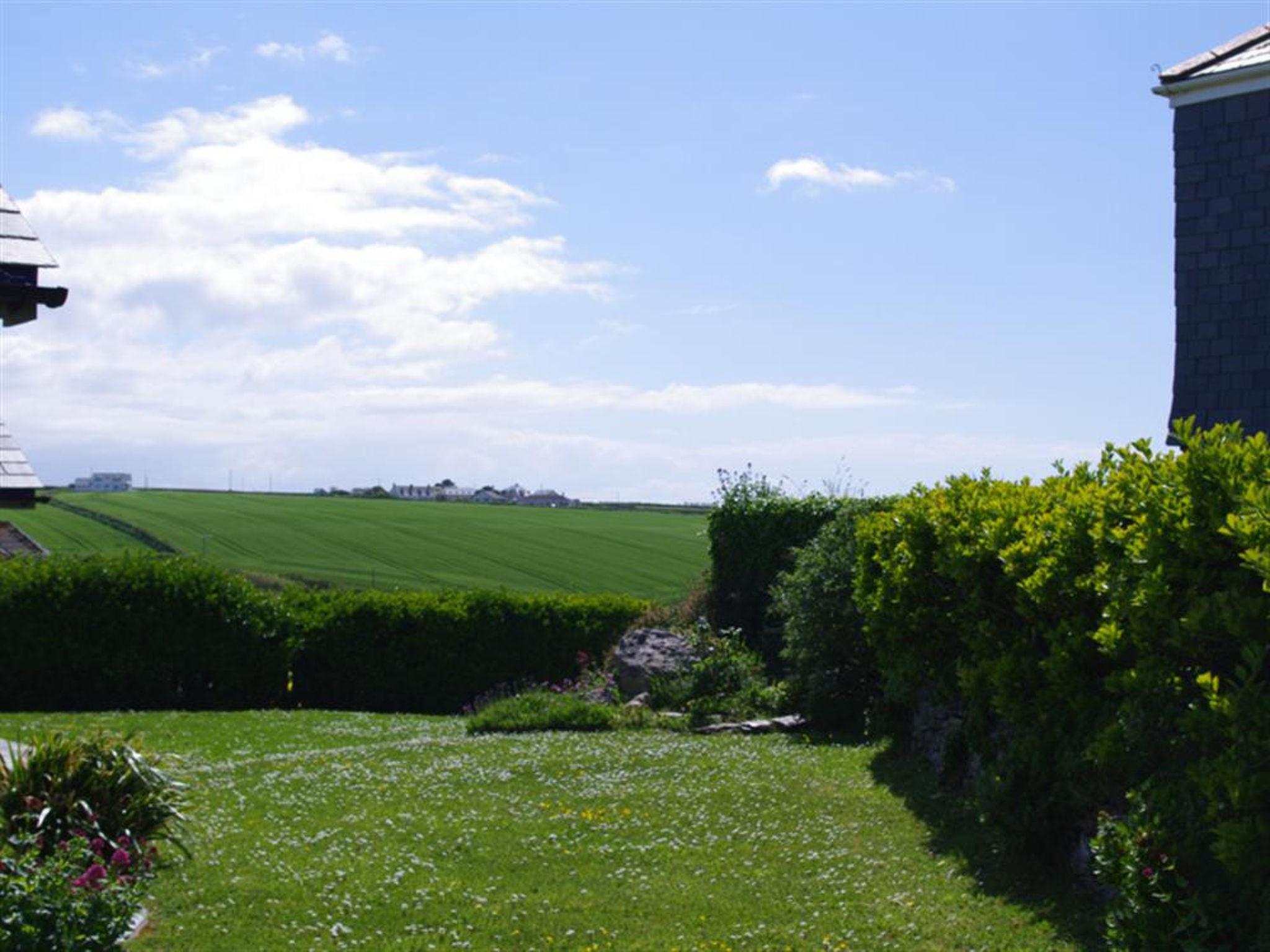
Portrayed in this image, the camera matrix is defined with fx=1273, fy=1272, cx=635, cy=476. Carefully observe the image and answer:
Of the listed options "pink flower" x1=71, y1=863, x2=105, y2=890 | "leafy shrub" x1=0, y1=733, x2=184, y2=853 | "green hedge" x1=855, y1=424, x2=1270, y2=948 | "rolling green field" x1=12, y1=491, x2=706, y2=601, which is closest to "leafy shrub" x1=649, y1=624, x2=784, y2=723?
"green hedge" x1=855, y1=424, x2=1270, y2=948

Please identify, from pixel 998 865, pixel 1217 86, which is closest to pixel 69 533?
pixel 1217 86

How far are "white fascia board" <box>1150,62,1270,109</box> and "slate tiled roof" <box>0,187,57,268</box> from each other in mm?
14070

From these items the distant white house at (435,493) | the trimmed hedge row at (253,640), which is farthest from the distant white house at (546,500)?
the trimmed hedge row at (253,640)

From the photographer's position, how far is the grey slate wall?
621 inches

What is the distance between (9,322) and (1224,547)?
721cm

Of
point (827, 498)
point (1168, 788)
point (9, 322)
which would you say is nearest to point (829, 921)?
point (1168, 788)

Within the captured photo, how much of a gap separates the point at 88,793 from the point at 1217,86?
1519cm

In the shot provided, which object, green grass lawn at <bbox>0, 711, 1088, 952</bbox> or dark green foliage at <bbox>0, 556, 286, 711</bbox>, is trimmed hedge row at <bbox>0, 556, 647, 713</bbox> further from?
green grass lawn at <bbox>0, 711, 1088, 952</bbox>

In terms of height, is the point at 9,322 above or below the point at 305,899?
above

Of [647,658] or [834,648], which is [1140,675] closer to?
[834,648]

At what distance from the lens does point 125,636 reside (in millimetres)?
22859

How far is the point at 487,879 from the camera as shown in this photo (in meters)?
9.07

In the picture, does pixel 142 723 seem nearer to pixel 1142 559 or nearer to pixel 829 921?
pixel 829 921

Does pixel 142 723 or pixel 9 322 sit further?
pixel 142 723
